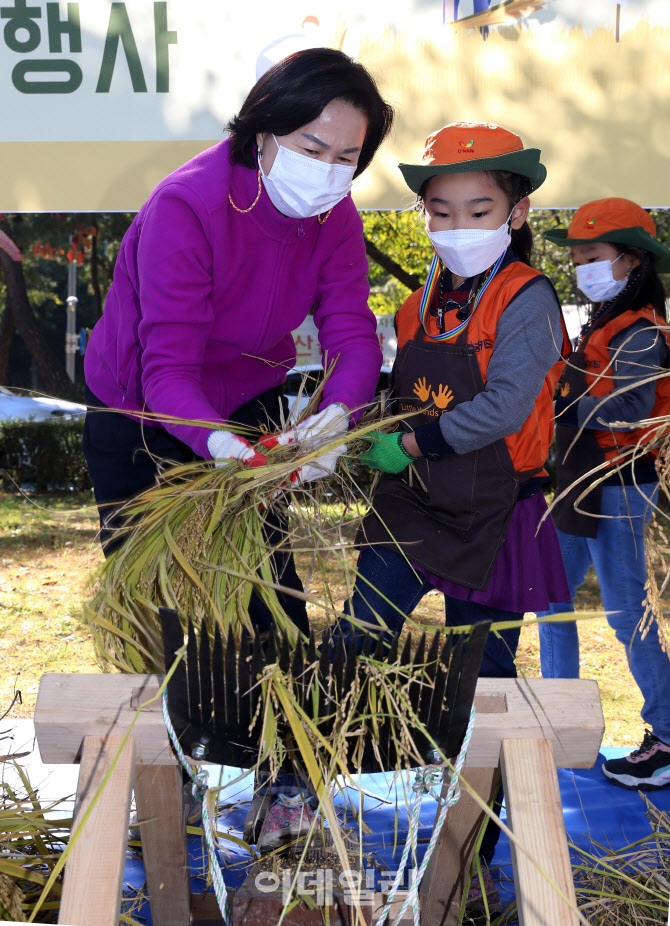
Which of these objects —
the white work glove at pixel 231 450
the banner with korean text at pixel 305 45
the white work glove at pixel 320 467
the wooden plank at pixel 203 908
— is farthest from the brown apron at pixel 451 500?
the banner with korean text at pixel 305 45

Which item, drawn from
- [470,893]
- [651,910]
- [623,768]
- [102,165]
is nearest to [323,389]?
[470,893]

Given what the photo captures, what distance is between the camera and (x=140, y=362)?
1.89 m

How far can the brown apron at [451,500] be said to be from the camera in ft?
5.70

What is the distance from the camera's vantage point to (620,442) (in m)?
2.58

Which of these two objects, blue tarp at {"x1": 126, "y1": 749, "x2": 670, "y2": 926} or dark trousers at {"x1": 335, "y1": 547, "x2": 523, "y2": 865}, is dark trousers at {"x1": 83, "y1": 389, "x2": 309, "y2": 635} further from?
blue tarp at {"x1": 126, "y1": 749, "x2": 670, "y2": 926}

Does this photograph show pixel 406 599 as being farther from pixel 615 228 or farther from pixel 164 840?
pixel 615 228

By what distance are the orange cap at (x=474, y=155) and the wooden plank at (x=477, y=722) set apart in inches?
41.6

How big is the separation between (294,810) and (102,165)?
102 inches

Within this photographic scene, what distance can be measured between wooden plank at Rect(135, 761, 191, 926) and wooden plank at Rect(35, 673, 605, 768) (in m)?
0.20

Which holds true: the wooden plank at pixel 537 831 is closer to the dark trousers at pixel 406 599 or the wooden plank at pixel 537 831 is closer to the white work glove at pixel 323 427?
the dark trousers at pixel 406 599

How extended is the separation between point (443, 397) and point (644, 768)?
4.70ft

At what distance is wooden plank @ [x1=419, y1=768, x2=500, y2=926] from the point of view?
150cm

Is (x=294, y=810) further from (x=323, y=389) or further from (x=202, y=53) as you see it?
(x=202, y=53)

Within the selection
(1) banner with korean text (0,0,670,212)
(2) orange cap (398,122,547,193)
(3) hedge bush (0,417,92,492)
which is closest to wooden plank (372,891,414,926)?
(2) orange cap (398,122,547,193)
